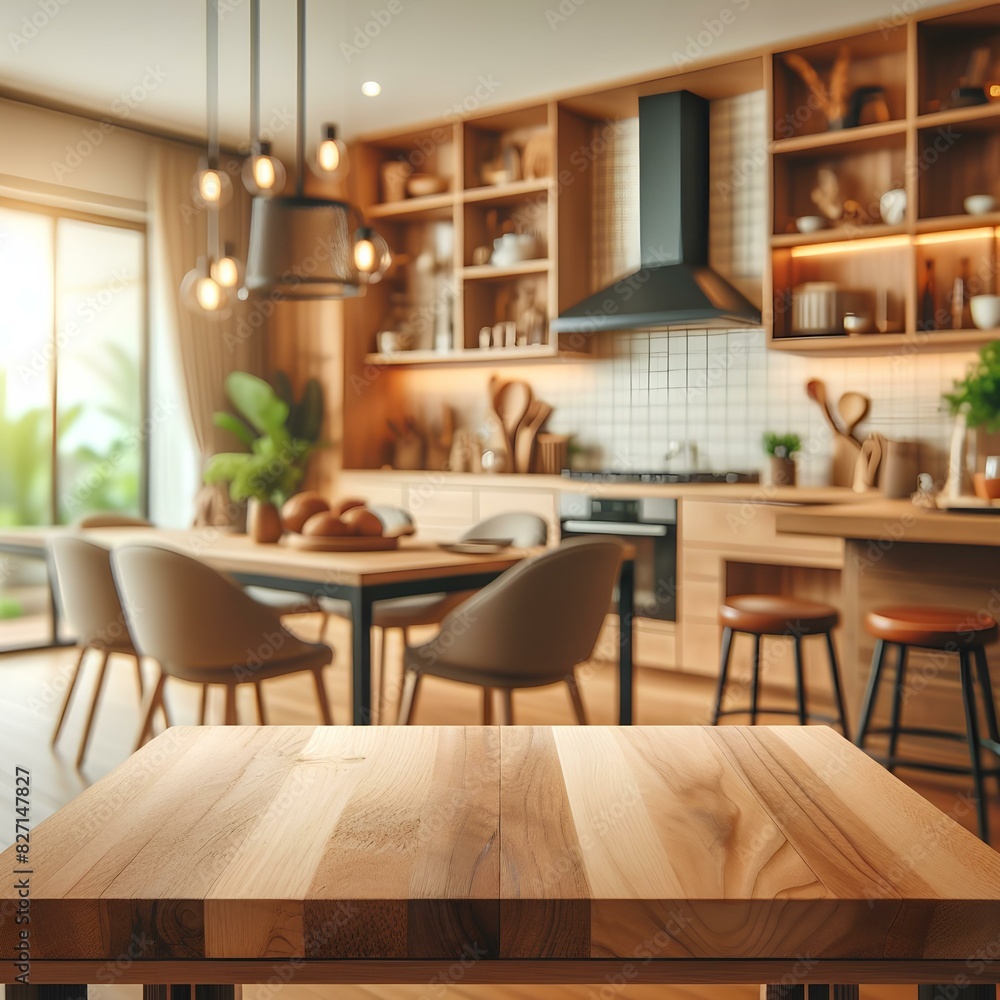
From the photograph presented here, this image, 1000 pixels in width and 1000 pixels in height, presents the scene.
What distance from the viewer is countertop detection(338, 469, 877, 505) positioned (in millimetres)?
4289

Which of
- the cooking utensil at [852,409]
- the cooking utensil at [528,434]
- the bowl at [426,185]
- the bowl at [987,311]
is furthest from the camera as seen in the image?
the bowl at [426,185]

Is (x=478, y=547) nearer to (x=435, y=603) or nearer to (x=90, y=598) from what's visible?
(x=435, y=603)

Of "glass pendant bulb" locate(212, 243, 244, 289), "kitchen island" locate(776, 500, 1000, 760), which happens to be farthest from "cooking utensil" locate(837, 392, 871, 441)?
"glass pendant bulb" locate(212, 243, 244, 289)

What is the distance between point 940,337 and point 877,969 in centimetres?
388

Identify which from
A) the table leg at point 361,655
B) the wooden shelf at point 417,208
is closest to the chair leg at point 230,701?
the table leg at point 361,655

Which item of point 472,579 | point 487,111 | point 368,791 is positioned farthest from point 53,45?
point 368,791

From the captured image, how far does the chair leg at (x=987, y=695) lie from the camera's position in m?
2.77

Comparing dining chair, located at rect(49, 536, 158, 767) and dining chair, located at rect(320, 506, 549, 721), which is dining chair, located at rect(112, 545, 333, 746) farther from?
dining chair, located at rect(320, 506, 549, 721)

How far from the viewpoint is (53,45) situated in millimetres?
4438

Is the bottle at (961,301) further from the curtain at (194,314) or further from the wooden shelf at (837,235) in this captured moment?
the curtain at (194,314)

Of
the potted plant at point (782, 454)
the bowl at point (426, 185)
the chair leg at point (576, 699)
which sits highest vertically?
the bowl at point (426, 185)

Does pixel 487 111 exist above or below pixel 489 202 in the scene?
above

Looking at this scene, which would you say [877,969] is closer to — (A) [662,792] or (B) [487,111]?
(A) [662,792]

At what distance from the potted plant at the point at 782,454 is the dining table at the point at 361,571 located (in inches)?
64.2
